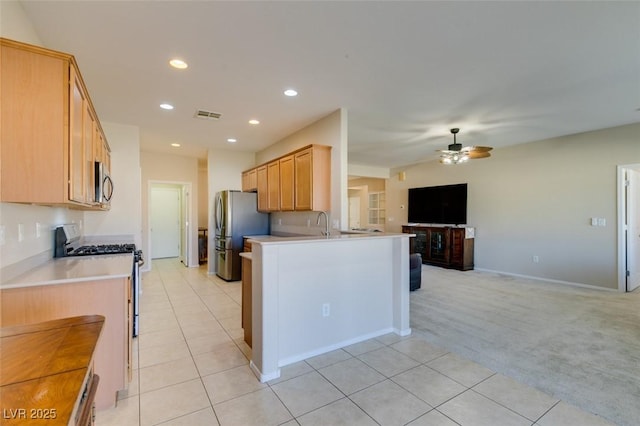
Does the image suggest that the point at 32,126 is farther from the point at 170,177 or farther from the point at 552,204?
the point at 552,204

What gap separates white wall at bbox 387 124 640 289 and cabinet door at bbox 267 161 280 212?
4.46 meters

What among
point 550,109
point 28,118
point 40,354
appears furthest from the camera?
point 550,109

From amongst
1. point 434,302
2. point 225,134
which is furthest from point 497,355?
point 225,134

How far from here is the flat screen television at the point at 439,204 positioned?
6.66 meters

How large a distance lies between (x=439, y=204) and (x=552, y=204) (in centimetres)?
225

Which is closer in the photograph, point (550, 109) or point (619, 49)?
point (619, 49)

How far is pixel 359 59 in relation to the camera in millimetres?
2568

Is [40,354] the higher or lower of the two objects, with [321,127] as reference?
lower

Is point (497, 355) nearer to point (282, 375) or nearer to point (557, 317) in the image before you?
point (557, 317)

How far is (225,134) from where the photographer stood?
501 centimetres

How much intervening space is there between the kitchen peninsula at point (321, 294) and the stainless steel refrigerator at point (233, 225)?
3.09 m

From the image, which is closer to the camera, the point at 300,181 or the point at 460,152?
the point at 300,181

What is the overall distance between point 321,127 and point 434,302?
3.03 m

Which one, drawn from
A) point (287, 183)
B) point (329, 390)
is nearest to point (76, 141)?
point (329, 390)
